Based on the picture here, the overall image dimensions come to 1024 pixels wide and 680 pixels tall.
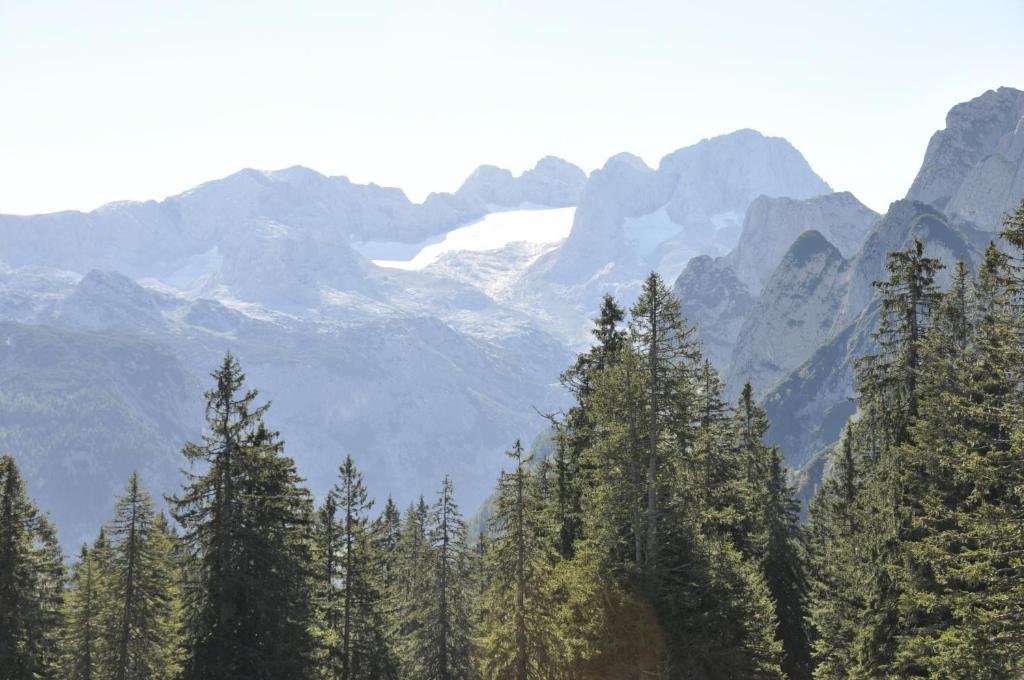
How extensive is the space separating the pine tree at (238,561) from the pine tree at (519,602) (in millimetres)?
7218

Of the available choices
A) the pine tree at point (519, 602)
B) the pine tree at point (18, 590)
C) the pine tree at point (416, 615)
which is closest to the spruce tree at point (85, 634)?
the pine tree at point (18, 590)

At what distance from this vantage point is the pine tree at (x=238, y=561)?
112 ft

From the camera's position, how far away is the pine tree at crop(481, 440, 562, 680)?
33375mm

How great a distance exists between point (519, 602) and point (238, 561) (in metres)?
10.0

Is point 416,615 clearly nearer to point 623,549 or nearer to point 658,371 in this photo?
point 623,549

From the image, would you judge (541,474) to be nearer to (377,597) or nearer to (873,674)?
Answer: (377,597)

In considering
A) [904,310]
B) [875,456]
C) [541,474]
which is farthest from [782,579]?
[904,310]

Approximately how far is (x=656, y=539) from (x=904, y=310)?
41.8ft

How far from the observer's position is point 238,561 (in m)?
34.7

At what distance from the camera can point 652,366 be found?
37156mm

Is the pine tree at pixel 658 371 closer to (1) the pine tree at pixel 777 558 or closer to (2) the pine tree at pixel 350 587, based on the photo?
(1) the pine tree at pixel 777 558

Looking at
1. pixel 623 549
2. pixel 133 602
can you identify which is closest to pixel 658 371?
pixel 623 549

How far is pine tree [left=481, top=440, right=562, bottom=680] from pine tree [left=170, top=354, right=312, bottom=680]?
7.22 m

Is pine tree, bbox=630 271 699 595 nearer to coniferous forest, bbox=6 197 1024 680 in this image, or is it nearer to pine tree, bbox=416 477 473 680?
coniferous forest, bbox=6 197 1024 680
